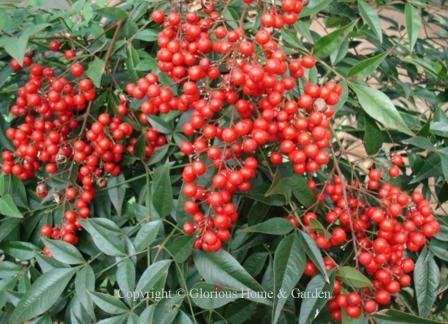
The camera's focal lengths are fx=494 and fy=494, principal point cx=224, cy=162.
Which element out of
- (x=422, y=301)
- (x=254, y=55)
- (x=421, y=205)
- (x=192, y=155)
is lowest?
(x=422, y=301)

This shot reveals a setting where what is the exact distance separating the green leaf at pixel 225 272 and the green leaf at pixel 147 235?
0.19 feet

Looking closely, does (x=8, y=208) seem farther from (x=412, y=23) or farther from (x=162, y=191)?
(x=412, y=23)

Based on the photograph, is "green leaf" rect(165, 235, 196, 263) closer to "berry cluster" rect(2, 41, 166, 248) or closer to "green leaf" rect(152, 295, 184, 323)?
"green leaf" rect(152, 295, 184, 323)

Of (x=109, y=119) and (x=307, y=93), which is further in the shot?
(x=109, y=119)

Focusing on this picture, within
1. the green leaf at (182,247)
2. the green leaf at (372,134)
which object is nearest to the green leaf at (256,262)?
the green leaf at (182,247)

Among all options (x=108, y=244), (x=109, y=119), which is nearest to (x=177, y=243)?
(x=108, y=244)

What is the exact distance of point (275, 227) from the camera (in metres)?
0.57

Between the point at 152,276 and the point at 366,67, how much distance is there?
0.38 metres

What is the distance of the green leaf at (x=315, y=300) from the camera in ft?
1.80

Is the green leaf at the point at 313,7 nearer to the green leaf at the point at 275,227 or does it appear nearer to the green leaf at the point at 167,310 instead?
the green leaf at the point at 275,227

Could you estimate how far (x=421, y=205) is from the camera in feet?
2.08

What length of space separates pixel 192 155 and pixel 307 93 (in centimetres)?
16

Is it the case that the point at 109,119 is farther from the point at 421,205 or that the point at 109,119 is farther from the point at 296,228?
the point at 421,205

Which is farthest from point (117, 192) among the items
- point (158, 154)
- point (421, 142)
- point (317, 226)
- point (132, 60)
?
point (421, 142)
